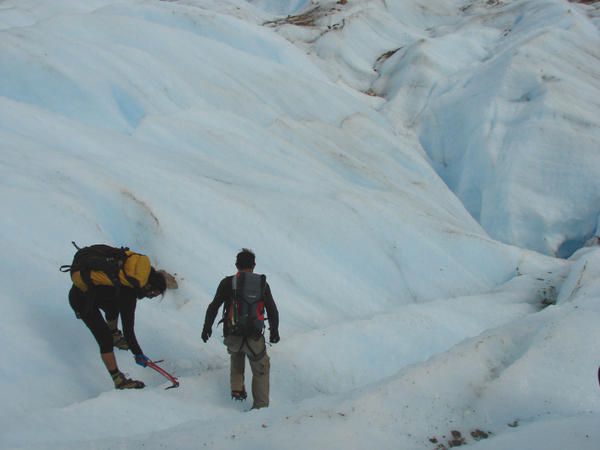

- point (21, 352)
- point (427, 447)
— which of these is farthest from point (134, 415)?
point (427, 447)

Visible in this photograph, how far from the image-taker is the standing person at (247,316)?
4.42 m

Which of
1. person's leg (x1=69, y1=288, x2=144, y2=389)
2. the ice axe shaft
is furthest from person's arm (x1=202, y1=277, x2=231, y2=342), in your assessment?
person's leg (x1=69, y1=288, x2=144, y2=389)

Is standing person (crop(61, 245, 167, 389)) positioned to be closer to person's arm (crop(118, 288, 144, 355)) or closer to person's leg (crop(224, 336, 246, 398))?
person's arm (crop(118, 288, 144, 355))

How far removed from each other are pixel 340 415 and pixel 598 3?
103 feet

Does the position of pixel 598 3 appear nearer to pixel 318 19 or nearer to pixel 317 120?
pixel 318 19

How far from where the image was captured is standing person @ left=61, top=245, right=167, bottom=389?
4.26 meters

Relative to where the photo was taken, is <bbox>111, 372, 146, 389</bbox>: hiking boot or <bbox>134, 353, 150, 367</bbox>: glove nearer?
<bbox>111, 372, 146, 389</bbox>: hiking boot

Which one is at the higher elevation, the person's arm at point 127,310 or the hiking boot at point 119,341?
the person's arm at point 127,310

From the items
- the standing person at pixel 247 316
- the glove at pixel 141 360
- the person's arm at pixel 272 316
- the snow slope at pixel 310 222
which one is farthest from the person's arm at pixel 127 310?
the person's arm at pixel 272 316

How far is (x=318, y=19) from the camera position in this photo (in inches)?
1117

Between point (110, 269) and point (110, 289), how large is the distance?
1.46 ft

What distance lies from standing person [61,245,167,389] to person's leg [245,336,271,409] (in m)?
1.04

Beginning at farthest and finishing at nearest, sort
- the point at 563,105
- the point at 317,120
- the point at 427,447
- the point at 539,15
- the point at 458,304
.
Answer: the point at 539,15 → the point at 563,105 → the point at 317,120 → the point at 458,304 → the point at 427,447

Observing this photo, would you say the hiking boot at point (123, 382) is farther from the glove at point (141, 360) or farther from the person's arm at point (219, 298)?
the person's arm at point (219, 298)
